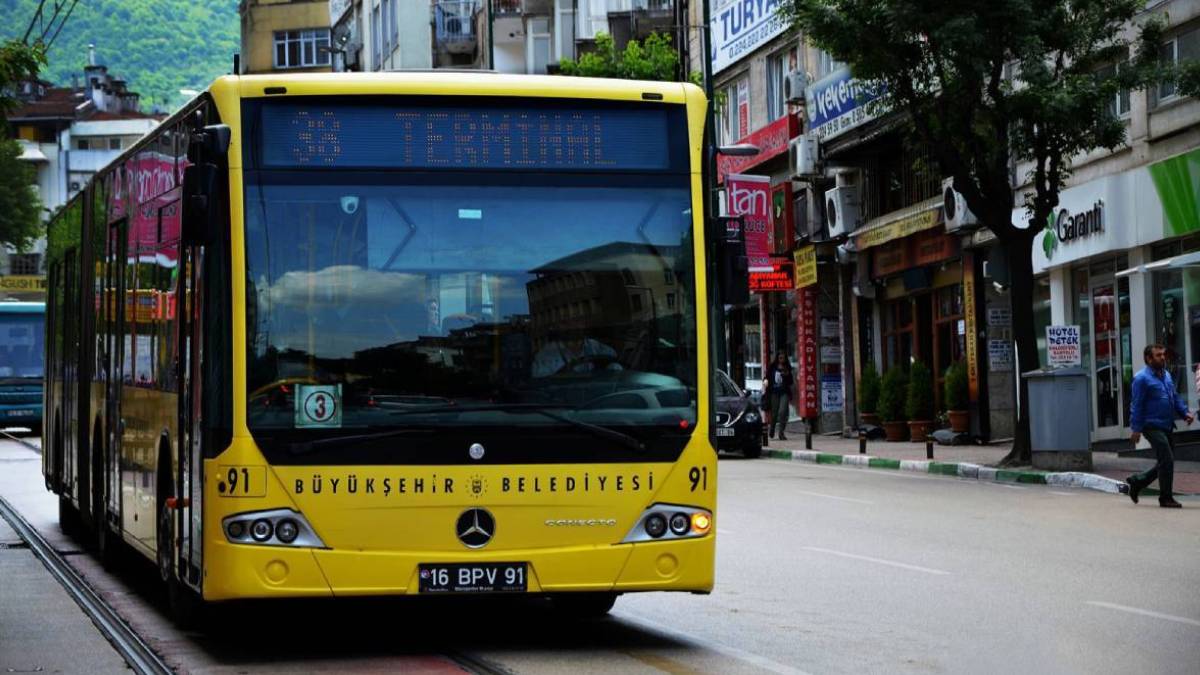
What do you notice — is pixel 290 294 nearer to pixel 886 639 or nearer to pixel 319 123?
pixel 319 123

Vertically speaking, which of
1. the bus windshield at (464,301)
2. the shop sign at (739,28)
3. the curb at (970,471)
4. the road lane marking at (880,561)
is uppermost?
the shop sign at (739,28)

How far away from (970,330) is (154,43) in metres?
149

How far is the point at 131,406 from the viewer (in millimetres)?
14141

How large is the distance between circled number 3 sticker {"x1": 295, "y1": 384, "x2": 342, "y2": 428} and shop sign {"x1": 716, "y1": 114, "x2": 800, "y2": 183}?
36.6 meters

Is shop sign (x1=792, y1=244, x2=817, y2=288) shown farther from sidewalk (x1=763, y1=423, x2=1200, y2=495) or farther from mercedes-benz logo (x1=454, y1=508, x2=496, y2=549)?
mercedes-benz logo (x1=454, y1=508, x2=496, y2=549)

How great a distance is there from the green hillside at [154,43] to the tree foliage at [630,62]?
424ft

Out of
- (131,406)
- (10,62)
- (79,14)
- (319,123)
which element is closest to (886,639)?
(319,123)

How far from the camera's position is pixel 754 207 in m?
46.0

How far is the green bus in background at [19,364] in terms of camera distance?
158 feet

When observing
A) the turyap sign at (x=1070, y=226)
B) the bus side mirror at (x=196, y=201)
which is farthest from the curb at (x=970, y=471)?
the bus side mirror at (x=196, y=201)

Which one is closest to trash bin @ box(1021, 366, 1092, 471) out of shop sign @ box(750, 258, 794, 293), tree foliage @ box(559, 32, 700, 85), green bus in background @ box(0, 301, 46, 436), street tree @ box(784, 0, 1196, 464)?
street tree @ box(784, 0, 1196, 464)

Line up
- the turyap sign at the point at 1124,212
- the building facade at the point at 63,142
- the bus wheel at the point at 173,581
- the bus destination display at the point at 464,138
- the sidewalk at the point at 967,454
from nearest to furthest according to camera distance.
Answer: the bus destination display at the point at 464,138 < the bus wheel at the point at 173,581 < the sidewalk at the point at 967,454 < the turyap sign at the point at 1124,212 < the building facade at the point at 63,142

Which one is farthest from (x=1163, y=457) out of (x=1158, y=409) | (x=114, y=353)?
(x=114, y=353)

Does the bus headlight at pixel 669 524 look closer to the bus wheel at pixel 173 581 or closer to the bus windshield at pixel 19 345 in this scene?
the bus wheel at pixel 173 581
